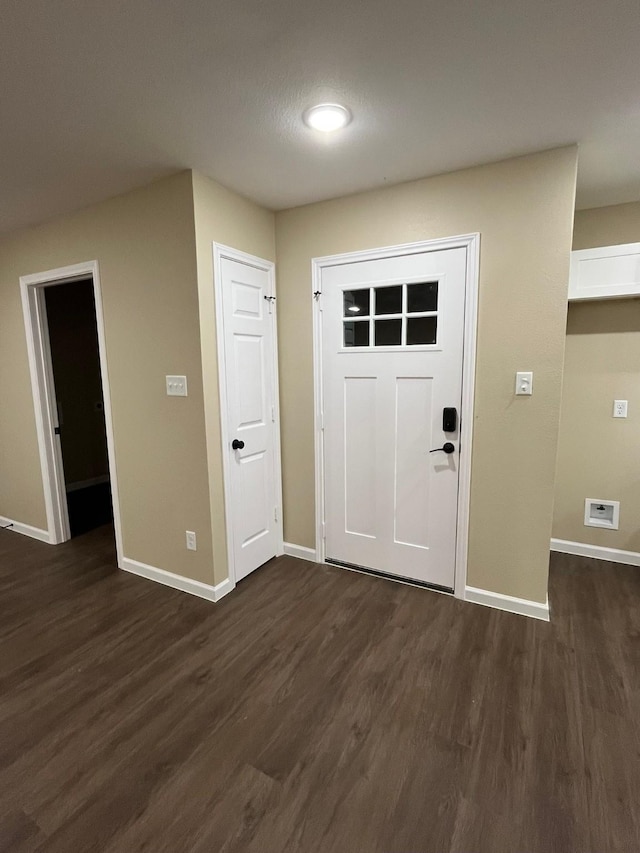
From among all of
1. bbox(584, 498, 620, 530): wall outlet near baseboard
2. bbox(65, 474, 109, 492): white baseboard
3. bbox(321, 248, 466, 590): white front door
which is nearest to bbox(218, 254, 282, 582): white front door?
bbox(321, 248, 466, 590): white front door

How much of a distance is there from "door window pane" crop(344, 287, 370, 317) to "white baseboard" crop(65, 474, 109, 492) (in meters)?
3.99

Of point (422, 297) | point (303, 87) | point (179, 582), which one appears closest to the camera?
point (303, 87)

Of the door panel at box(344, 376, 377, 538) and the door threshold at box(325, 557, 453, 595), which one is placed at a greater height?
the door panel at box(344, 376, 377, 538)

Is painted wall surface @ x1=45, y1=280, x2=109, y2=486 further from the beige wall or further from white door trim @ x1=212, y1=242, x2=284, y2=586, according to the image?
the beige wall

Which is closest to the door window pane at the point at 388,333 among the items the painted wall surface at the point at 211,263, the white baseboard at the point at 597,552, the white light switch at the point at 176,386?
the painted wall surface at the point at 211,263

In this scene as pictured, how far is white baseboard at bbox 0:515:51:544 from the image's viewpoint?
11.5 ft

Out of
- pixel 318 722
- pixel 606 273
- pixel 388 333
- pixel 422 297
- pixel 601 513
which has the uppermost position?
pixel 606 273

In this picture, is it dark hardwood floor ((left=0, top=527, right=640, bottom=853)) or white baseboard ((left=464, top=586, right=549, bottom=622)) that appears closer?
dark hardwood floor ((left=0, top=527, right=640, bottom=853))

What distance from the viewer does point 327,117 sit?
1.75 m

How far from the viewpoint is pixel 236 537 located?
2.72 metres

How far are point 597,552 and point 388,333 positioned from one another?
7.41 feet

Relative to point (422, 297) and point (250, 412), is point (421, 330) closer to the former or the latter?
point (422, 297)

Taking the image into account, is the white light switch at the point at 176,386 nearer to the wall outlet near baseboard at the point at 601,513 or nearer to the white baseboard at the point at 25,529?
the white baseboard at the point at 25,529

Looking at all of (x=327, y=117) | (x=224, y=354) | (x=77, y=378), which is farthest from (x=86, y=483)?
(x=327, y=117)
